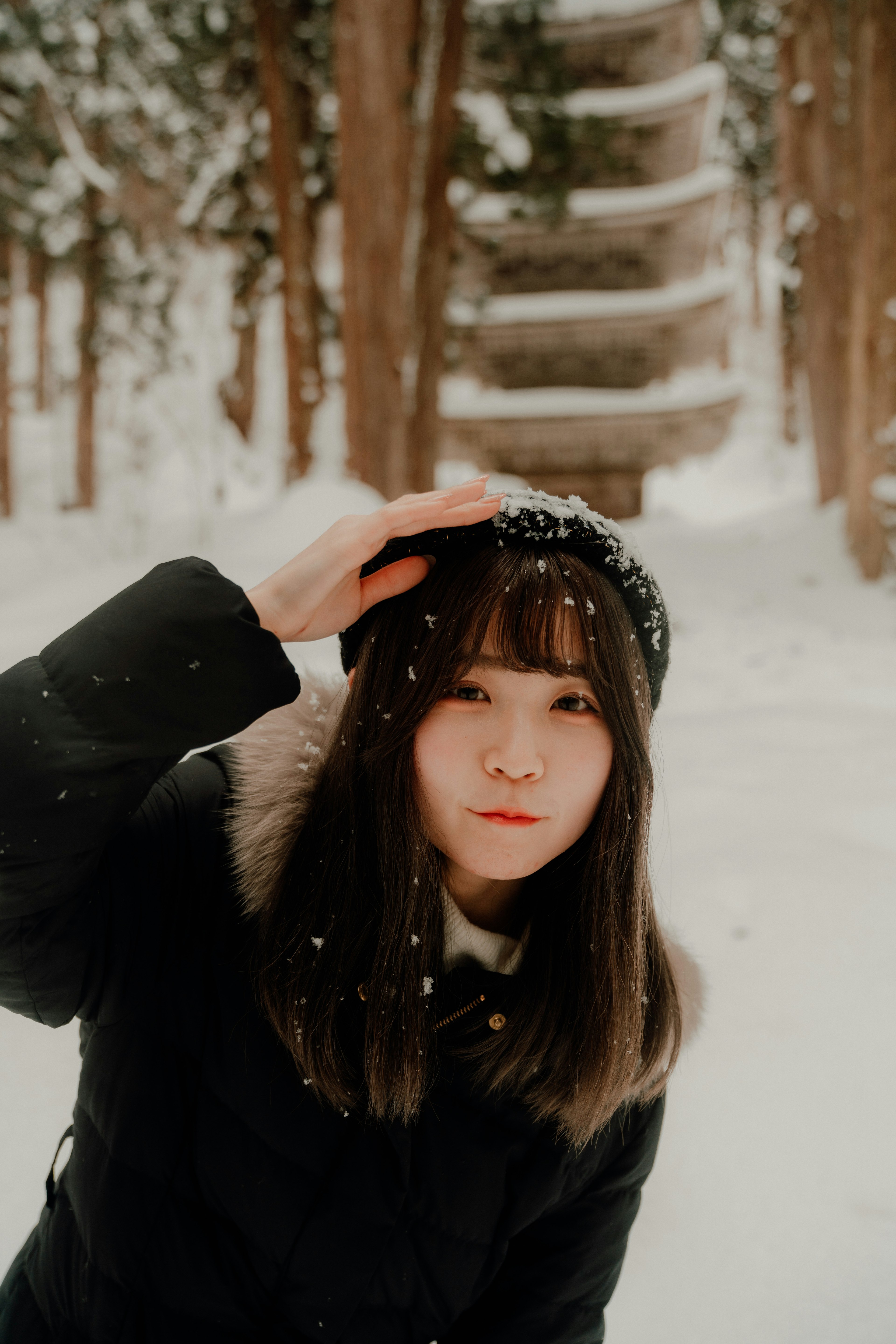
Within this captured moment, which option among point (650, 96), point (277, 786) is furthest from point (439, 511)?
point (650, 96)

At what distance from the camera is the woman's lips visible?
3.17ft

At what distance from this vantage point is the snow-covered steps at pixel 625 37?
8859 millimetres

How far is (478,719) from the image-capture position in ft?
3.19

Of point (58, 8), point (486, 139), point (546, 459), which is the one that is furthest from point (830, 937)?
point (58, 8)

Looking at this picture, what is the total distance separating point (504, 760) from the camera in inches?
36.7

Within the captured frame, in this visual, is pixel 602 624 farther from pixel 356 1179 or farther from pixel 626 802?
pixel 356 1179

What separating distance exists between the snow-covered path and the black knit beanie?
32 cm

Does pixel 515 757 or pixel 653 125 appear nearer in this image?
pixel 515 757

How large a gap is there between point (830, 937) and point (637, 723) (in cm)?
168

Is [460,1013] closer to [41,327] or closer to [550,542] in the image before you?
[550,542]

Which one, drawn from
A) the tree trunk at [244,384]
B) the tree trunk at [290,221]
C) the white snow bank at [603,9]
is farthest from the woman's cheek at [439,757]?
the tree trunk at [244,384]

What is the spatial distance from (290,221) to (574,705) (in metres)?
Result: 7.72

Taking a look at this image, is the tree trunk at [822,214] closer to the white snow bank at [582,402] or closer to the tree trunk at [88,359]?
the white snow bank at [582,402]

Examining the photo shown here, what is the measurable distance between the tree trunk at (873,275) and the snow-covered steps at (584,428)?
2560mm
